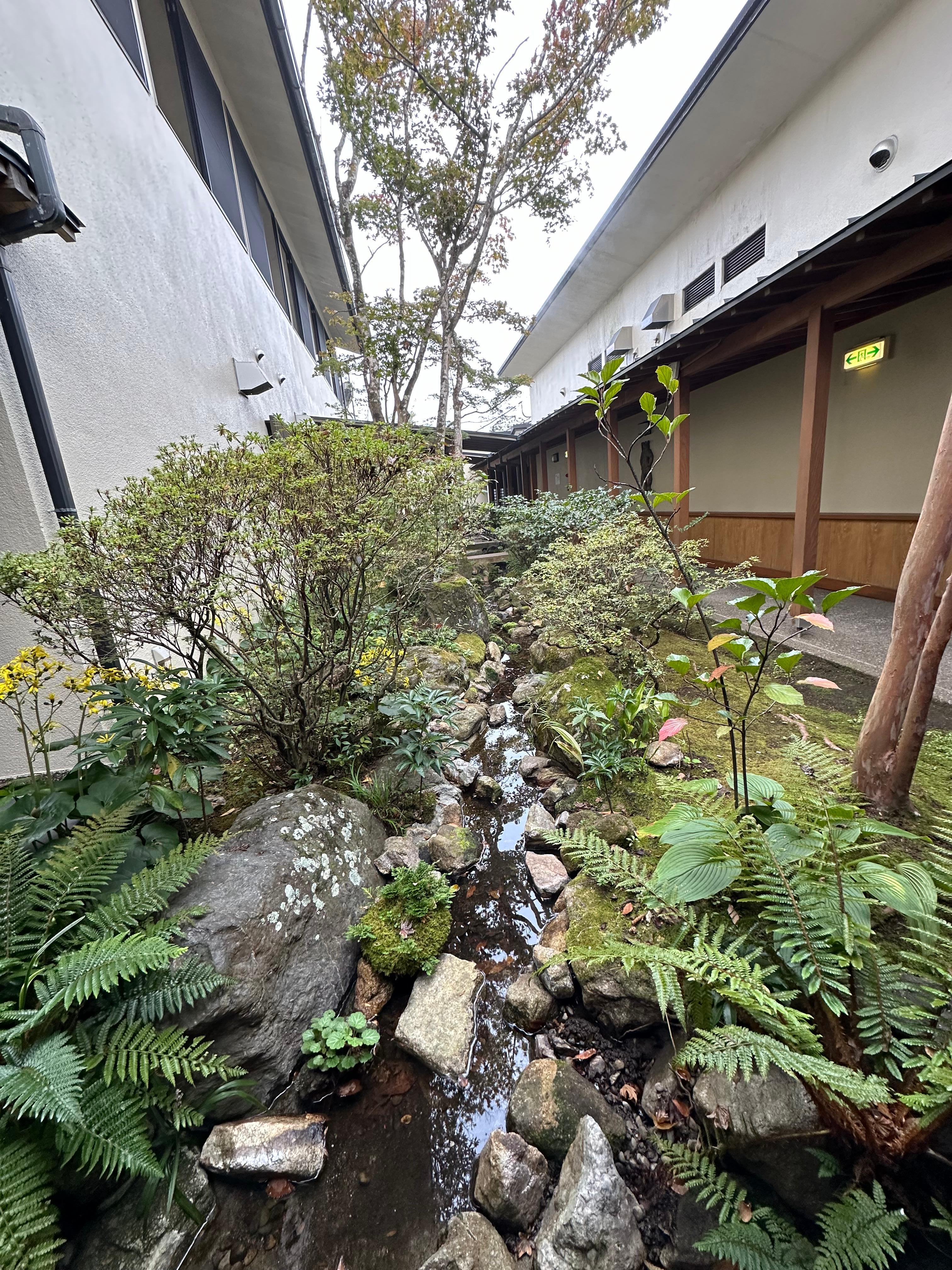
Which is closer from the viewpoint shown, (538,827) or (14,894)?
(14,894)

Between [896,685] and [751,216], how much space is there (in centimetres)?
877

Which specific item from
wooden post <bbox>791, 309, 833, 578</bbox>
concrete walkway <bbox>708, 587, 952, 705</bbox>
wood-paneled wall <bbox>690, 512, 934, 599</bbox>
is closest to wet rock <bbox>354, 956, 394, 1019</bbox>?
concrete walkway <bbox>708, 587, 952, 705</bbox>

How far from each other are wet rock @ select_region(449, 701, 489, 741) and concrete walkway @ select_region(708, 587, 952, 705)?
8.24ft

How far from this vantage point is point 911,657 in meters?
1.99

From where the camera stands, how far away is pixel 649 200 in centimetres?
878

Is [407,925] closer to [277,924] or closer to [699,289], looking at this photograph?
[277,924]

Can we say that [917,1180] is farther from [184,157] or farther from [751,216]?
[751,216]

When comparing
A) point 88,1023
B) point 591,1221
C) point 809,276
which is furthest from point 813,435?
point 88,1023

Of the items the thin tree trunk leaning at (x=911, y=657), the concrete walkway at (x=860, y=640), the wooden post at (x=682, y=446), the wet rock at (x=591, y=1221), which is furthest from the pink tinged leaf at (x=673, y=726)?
the wooden post at (x=682, y=446)

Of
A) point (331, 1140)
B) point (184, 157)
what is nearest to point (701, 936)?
point (331, 1140)

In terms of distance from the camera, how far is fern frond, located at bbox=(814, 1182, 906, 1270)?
3.40ft

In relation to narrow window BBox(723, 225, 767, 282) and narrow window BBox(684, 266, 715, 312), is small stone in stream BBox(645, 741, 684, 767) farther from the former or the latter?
narrow window BBox(684, 266, 715, 312)

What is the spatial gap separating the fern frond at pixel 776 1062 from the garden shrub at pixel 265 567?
2.35 metres

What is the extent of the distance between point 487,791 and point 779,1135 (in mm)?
2391
